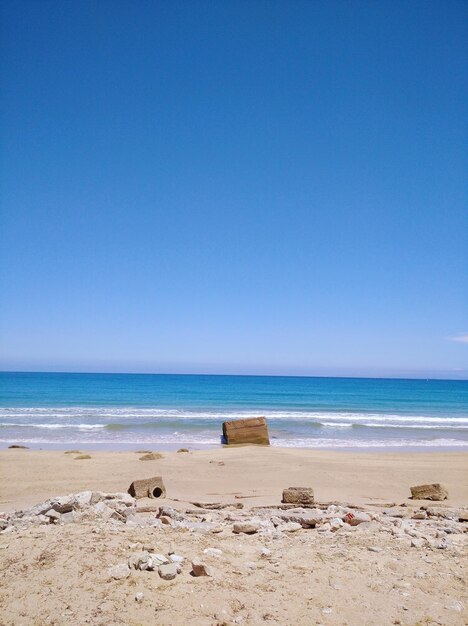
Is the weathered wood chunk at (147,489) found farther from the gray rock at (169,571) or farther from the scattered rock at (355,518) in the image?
the gray rock at (169,571)

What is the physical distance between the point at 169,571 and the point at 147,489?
16.2 ft

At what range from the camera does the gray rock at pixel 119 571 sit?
4348 mm

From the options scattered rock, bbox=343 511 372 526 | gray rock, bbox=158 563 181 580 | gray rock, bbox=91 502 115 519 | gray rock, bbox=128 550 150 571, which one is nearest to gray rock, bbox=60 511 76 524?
gray rock, bbox=91 502 115 519

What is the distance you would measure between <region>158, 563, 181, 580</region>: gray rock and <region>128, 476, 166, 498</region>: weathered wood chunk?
471cm

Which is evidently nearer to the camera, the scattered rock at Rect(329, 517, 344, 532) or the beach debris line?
the beach debris line

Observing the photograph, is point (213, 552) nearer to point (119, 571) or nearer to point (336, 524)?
point (119, 571)

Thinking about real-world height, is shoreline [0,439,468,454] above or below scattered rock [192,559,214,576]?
below

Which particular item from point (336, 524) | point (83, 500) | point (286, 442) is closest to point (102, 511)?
point (83, 500)

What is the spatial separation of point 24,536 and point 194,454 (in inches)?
421

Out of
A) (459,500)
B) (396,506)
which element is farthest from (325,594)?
(459,500)

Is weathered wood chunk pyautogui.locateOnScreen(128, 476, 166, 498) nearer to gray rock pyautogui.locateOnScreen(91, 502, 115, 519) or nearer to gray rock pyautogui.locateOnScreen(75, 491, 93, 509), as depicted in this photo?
gray rock pyautogui.locateOnScreen(75, 491, 93, 509)

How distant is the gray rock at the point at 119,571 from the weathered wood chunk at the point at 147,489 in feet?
15.0

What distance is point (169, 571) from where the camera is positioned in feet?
14.4

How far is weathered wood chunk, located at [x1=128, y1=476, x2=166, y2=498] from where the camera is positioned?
29.4 ft
